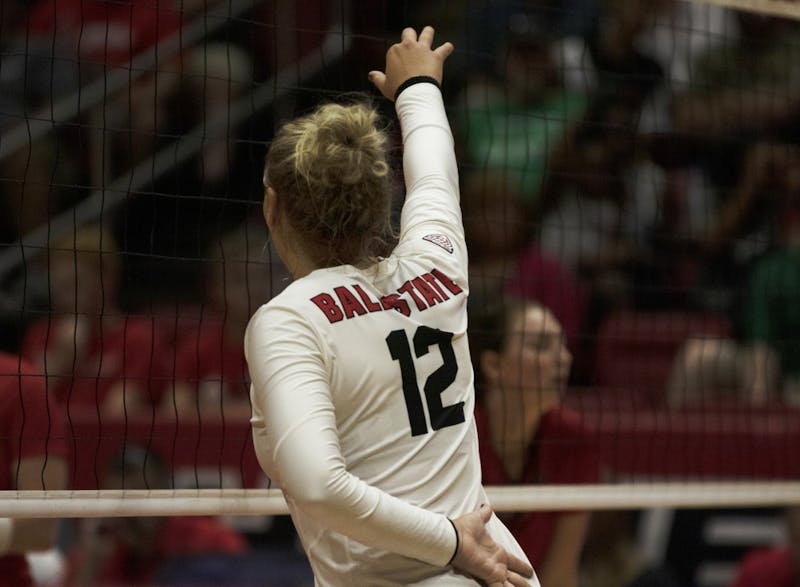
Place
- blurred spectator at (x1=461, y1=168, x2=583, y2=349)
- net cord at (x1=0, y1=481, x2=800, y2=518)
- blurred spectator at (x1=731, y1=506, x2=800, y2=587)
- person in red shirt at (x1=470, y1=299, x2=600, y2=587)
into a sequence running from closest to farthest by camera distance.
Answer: net cord at (x1=0, y1=481, x2=800, y2=518), person in red shirt at (x1=470, y1=299, x2=600, y2=587), blurred spectator at (x1=731, y1=506, x2=800, y2=587), blurred spectator at (x1=461, y1=168, x2=583, y2=349)

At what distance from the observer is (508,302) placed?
179 inches

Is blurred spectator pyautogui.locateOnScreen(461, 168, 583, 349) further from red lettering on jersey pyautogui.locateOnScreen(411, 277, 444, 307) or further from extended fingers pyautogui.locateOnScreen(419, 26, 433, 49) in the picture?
red lettering on jersey pyautogui.locateOnScreen(411, 277, 444, 307)

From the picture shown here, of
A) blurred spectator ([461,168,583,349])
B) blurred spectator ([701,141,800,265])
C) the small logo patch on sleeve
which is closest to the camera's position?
the small logo patch on sleeve

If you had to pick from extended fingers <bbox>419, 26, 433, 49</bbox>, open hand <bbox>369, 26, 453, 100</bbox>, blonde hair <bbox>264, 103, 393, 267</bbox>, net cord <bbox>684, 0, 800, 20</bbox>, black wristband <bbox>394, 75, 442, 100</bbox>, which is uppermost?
net cord <bbox>684, 0, 800, 20</bbox>

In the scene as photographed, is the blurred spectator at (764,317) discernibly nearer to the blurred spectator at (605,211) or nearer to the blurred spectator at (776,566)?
the blurred spectator at (605,211)

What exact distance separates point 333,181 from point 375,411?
0.39m

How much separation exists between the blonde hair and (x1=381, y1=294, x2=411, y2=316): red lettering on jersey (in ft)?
0.32

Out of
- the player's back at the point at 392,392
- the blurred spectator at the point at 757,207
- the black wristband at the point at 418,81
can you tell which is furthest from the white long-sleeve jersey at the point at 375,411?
the blurred spectator at the point at 757,207

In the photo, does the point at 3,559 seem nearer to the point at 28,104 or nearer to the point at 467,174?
the point at 467,174

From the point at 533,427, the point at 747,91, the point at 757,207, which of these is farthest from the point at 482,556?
the point at 747,91

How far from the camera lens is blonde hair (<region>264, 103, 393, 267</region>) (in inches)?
90.4

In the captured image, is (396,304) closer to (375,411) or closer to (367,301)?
(367,301)

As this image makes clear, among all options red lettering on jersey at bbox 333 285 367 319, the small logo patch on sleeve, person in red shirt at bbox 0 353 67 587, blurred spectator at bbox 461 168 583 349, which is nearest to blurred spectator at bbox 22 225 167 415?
blurred spectator at bbox 461 168 583 349

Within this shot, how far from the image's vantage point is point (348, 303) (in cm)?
229
